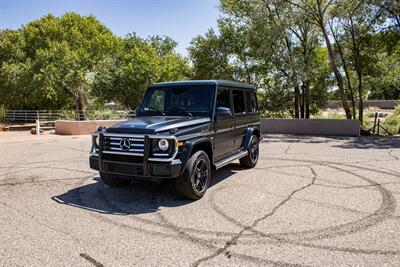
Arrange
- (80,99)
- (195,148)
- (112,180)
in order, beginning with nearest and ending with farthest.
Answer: (195,148) < (112,180) < (80,99)

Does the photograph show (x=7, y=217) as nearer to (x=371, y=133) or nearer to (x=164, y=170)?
(x=164, y=170)

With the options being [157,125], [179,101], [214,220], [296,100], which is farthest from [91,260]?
[296,100]

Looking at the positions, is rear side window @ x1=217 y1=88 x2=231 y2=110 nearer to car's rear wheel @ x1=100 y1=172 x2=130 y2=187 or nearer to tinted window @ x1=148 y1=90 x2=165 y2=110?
tinted window @ x1=148 y1=90 x2=165 y2=110

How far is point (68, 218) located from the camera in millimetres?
4820

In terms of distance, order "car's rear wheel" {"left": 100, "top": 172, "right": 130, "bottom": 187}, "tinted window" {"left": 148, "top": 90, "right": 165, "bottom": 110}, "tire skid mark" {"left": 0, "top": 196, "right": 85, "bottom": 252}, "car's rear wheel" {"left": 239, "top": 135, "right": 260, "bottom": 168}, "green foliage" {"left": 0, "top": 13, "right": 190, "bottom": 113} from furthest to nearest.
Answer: "green foliage" {"left": 0, "top": 13, "right": 190, "bottom": 113} → "car's rear wheel" {"left": 239, "top": 135, "right": 260, "bottom": 168} → "tinted window" {"left": 148, "top": 90, "right": 165, "bottom": 110} → "car's rear wheel" {"left": 100, "top": 172, "right": 130, "bottom": 187} → "tire skid mark" {"left": 0, "top": 196, "right": 85, "bottom": 252}

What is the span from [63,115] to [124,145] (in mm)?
19774

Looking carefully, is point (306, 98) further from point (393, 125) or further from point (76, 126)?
point (76, 126)

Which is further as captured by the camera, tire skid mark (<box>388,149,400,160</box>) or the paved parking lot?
tire skid mark (<box>388,149,400,160</box>)

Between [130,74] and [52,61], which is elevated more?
[52,61]

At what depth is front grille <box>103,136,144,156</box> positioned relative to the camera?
5.29 m

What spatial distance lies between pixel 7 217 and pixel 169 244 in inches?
102

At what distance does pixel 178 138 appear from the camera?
17.3 feet

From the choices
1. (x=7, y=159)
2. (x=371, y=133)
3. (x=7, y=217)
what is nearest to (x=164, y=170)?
(x=7, y=217)

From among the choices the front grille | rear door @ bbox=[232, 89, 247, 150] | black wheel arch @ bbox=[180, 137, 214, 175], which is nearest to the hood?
the front grille
